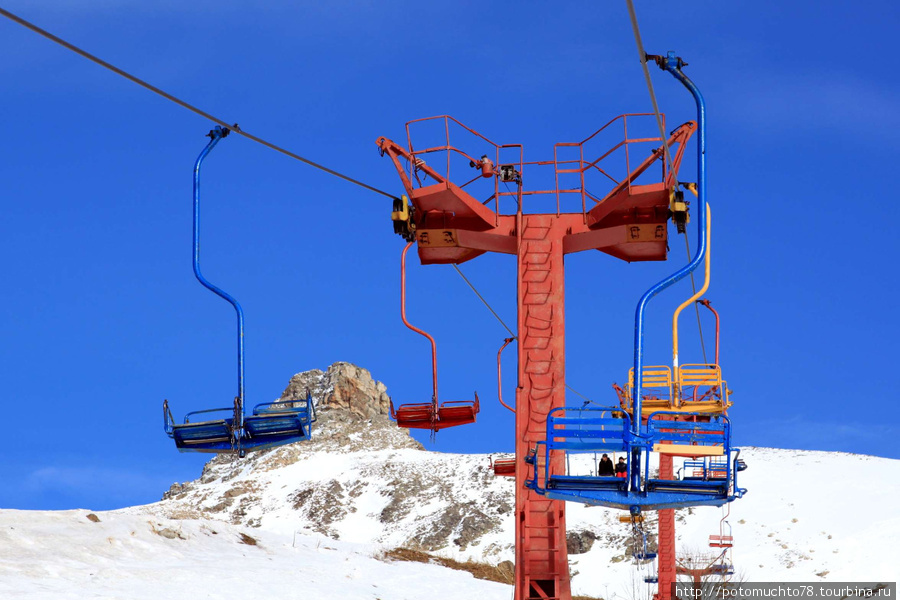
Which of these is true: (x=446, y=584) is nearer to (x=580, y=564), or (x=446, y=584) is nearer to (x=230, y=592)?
(x=230, y=592)

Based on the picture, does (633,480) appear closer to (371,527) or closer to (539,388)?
(539,388)

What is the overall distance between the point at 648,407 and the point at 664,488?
1110 centimetres

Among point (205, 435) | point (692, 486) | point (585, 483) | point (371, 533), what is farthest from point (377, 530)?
point (692, 486)

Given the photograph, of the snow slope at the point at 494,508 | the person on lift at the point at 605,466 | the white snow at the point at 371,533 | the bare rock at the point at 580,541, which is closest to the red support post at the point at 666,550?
the white snow at the point at 371,533

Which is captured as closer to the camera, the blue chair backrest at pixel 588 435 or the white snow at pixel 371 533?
the blue chair backrest at pixel 588 435

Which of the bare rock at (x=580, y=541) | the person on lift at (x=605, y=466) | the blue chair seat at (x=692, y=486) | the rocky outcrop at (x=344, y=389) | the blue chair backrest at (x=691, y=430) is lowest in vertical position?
the blue chair seat at (x=692, y=486)

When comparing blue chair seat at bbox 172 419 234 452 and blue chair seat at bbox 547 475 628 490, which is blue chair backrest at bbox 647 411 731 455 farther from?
blue chair seat at bbox 172 419 234 452

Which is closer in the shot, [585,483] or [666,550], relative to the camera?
[585,483]

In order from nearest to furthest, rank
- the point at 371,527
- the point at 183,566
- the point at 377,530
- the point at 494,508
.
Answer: the point at 183,566, the point at 494,508, the point at 377,530, the point at 371,527

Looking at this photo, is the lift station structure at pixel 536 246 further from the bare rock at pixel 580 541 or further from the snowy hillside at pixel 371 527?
the bare rock at pixel 580 541

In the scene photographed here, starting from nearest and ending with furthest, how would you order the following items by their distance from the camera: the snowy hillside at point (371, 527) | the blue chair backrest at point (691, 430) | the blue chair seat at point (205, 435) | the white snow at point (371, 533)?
the blue chair backrest at point (691, 430) → the blue chair seat at point (205, 435) → the white snow at point (371, 533) → the snowy hillside at point (371, 527)

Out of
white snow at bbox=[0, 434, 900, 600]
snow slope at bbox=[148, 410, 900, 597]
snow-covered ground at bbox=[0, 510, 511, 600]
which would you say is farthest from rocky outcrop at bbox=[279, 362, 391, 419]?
snow-covered ground at bbox=[0, 510, 511, 600]

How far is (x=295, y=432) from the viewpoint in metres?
16.3

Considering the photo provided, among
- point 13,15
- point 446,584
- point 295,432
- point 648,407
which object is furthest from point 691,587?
point 13,15
